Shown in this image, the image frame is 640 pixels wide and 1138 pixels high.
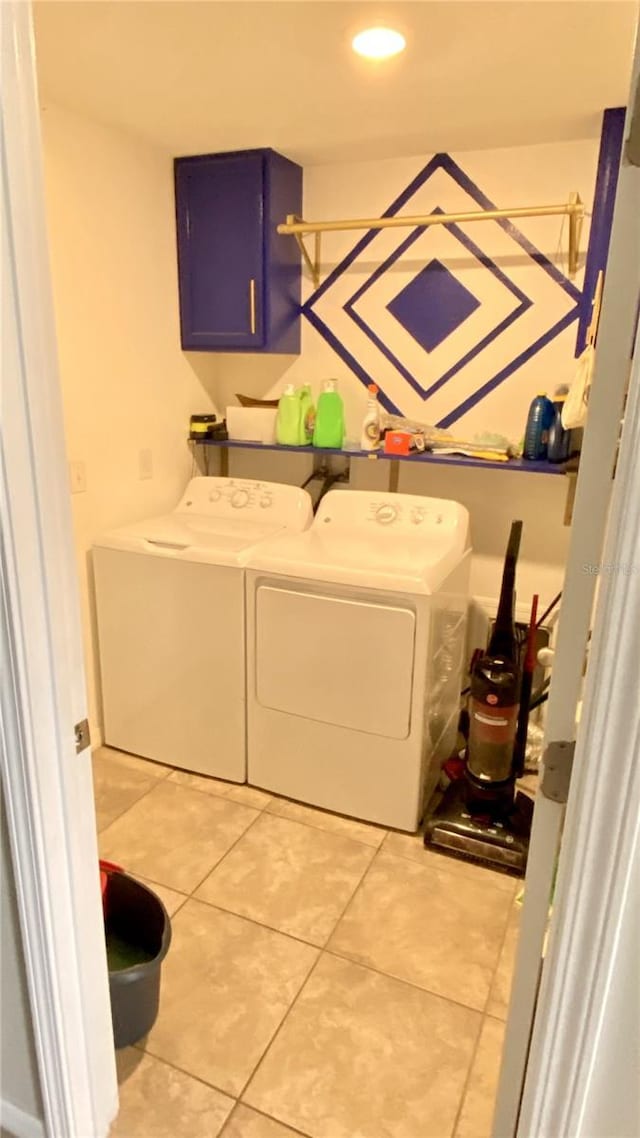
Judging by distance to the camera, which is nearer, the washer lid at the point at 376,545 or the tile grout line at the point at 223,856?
the tile grout line at the point at 223,856

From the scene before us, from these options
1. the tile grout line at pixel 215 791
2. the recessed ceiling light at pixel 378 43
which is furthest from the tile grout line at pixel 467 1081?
the recessed ceiling light at pixel 378 43

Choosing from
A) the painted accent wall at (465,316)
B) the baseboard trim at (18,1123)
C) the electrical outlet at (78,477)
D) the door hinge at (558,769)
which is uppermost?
the painted accent wall at (465,316)

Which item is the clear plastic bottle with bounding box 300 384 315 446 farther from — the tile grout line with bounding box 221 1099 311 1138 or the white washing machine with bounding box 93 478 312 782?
the tile grout line with bounding box 221 1099 311 1138

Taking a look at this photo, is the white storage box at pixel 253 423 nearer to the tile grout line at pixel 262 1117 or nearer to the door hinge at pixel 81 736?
the door hinge at pixel 81 736

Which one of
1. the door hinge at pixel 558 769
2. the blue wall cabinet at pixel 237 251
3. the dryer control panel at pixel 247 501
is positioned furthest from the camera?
the dryer control panel at pixel 247 501

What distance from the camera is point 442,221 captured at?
2369 mm

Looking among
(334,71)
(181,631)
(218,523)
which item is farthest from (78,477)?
(334,71)

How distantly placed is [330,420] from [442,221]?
0.80 m

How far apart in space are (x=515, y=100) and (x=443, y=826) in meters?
2.23

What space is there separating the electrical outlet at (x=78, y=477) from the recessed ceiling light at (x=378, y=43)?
1518 mm

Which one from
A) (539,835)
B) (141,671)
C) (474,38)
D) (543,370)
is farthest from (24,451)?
(543,370)

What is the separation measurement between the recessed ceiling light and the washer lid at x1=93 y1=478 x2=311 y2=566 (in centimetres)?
142

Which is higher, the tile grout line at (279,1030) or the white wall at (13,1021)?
the white wall at (13,1021)

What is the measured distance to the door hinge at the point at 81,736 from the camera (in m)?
1.15
